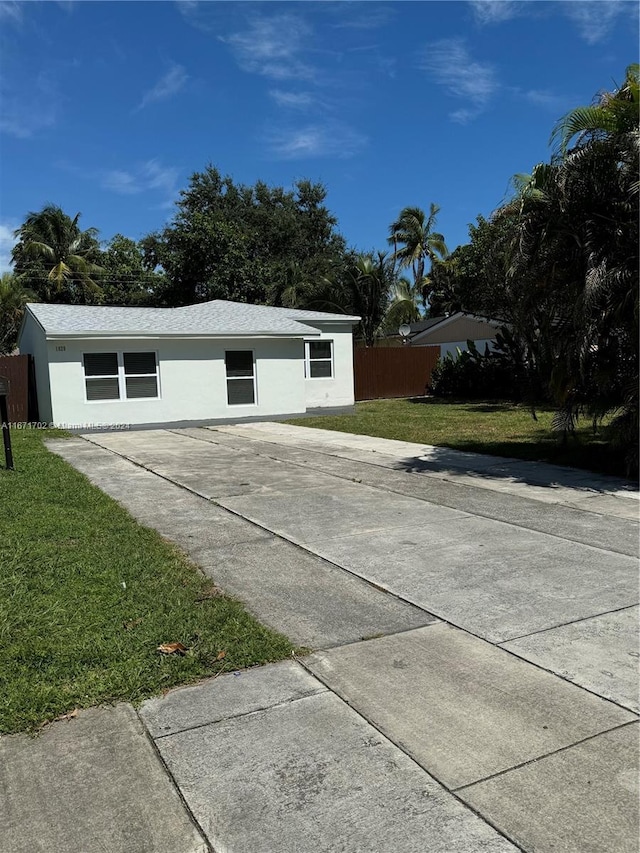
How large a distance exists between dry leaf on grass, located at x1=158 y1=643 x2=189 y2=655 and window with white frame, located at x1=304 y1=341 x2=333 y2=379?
17522mm

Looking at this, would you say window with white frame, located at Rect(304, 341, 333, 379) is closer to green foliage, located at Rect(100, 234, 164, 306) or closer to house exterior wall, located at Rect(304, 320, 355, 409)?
house exterior wall, located at Rect(304, 320, 355, 409)

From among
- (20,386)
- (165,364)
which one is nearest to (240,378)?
(165,364)

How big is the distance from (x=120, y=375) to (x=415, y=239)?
30383mm

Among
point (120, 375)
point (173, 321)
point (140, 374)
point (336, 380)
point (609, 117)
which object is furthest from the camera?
point (336, 380)

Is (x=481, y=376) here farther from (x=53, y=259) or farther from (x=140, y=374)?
(x=53, y=259)

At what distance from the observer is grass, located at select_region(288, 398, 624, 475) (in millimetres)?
10391

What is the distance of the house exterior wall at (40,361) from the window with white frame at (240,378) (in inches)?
187

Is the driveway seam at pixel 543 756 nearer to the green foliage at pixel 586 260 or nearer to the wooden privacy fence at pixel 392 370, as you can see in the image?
the green foliage at pixel 586 260

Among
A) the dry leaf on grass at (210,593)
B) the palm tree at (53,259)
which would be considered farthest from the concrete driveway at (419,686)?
the palm tree at (53,259)

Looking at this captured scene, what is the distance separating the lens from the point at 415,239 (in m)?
42.8

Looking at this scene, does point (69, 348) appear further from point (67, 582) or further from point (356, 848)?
point (356, 848)

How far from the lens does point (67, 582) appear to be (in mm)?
4688

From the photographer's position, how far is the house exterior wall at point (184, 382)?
16.2 meters

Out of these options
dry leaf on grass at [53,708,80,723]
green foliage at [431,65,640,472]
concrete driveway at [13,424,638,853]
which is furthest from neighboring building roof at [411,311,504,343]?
dry leaf on grass at [53,708,80,723]
